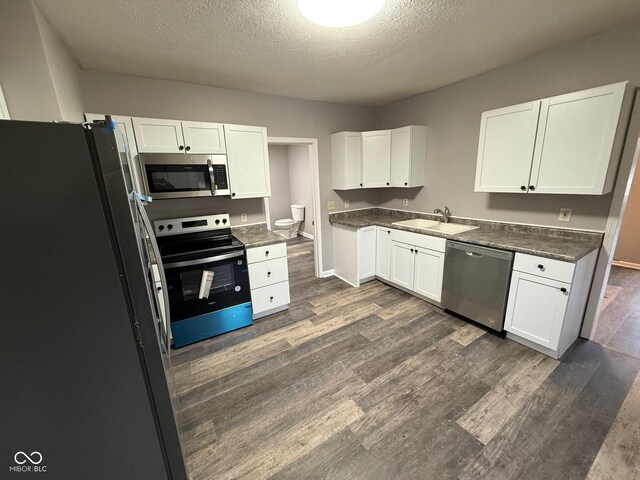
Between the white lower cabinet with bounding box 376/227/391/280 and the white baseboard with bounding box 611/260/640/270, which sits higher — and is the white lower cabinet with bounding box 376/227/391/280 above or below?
above

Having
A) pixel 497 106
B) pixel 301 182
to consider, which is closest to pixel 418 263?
pixel 497 106

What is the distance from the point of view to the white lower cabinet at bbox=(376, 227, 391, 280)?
355cm

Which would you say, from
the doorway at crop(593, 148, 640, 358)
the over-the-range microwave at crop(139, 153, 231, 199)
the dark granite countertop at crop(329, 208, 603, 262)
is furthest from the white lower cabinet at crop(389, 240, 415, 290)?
the over-the-range microwave at crop(139, 153, 231, 199)

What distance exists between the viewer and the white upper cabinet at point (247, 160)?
2756mm

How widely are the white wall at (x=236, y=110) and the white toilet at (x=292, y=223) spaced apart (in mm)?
2336

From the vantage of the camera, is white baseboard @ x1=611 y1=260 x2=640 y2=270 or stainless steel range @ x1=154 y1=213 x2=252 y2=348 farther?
white baseboard @ x1=611 y1=260 x2=640 y2=270

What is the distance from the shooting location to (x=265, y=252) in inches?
112

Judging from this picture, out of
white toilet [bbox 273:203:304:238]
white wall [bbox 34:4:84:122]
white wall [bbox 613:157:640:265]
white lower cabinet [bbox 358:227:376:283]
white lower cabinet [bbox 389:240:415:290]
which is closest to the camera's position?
white wall [bbox 34:4:84:122]

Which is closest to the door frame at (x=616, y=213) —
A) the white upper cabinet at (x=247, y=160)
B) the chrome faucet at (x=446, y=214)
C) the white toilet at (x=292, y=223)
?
the chrome faucet at (x=446, y=214)

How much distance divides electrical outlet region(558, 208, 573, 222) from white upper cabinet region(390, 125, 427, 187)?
1.56 meters

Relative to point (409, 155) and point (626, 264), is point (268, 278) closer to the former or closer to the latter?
point (409, 155)

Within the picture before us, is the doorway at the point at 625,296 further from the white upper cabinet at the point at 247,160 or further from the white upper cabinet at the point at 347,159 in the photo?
the white upper cabinet at the point at 247,160

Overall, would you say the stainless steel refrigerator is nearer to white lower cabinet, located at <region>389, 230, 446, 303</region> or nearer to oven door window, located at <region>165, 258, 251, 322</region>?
oven door window, located at <region>165, 258, 251, 322</region>

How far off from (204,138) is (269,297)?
1810 mm
